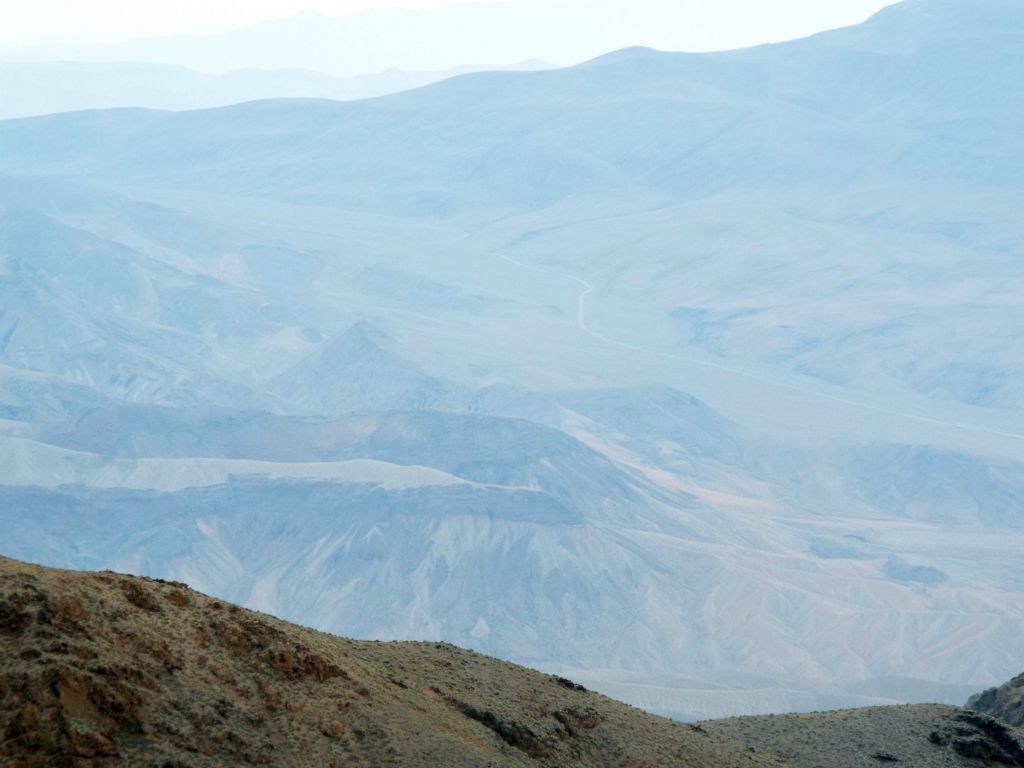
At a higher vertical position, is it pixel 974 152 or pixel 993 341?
pixel 974 152

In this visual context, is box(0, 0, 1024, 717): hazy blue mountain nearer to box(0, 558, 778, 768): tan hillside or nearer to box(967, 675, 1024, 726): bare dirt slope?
box(967, 675, 1024, 726): bare dirt slope

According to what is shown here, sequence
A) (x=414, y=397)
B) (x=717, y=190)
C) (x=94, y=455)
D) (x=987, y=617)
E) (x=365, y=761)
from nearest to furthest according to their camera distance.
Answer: (x=365, y=761)
(x=987, y=617)
(x=94, y=455)
(x=414, y=397)
(x=717, y=190)

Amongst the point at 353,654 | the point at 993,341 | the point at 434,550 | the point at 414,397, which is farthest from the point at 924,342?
the point at 353,654

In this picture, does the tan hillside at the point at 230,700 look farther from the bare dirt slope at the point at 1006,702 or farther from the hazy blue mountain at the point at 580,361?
the hazy blue mountain at the point at 580,361

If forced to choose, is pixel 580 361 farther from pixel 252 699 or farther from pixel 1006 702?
pixel 252 699

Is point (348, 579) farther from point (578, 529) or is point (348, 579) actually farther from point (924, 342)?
point (924, 342)

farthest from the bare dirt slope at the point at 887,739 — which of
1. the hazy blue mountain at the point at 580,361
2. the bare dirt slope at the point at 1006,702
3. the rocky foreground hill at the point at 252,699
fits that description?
the hazy blue mountain at the point at 580,361

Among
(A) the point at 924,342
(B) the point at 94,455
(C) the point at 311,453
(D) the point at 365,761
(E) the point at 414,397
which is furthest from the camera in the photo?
(A) the point at 924,342

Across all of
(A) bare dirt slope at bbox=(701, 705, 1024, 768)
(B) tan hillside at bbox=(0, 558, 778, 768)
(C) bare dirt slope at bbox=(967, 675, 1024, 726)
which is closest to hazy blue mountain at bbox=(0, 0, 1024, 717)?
(C) bare dirt slope at bbox=(967, 675, 1024, 726)
